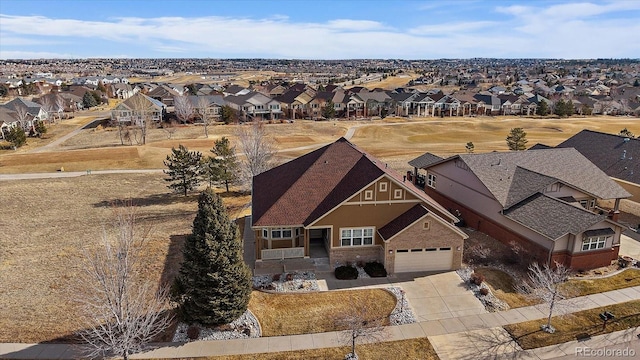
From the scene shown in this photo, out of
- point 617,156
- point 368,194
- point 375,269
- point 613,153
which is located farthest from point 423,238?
point 613,153

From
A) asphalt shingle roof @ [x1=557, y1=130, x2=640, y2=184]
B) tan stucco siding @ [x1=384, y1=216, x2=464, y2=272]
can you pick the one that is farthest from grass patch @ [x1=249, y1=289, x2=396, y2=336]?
asphalt shingle roof @ [x1=557, y1=130, x2=640, y2=184]

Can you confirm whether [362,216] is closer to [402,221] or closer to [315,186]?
[402,221]

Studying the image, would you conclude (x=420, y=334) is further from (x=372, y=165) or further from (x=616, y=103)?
(x=616, y=103)

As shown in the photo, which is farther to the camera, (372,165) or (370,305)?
(372,165)

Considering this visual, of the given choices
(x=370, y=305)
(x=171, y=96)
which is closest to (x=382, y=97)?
(x=171, y=96)

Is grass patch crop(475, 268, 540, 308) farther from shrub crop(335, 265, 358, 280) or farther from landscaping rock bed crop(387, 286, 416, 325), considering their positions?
shrub crop(335, 265, 358, 280)

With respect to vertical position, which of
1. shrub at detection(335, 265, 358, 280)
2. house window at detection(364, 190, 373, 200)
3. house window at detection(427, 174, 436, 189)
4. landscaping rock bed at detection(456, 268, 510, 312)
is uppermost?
house window at detection(364, 190, 373, 200)

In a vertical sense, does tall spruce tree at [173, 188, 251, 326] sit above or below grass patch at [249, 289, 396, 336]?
above
